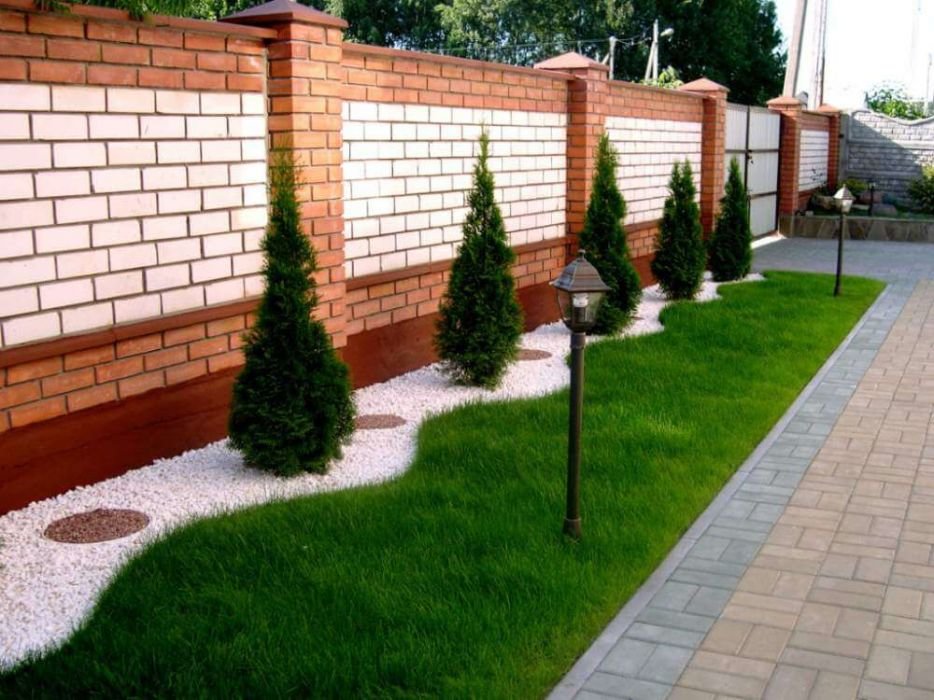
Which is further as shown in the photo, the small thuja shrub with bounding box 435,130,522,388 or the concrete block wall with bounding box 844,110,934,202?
the concrete block wall with bounding box 844,110,934,202

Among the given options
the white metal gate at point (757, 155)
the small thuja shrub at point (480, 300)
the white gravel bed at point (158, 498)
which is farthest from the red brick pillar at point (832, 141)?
the small thuja shrub at point (480, 300)

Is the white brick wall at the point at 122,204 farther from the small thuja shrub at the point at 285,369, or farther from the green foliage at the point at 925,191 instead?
the green foliage at the point at 925,191

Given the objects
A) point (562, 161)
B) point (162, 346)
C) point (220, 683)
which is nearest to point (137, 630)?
point (220, 683)

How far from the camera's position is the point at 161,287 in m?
6.31

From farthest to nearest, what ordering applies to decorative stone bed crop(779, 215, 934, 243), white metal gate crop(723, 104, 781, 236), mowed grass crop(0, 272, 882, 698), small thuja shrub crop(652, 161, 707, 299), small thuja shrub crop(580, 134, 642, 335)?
decorative stone bed crop(779, 215, 934, 243)
white metal gate crop(723, 104, 781, 236)
small thuja shrub crop(652, 161, 707, 299)
small thuja shrub crop(580, 134, 642, 335)
mowed grass crop(0, 272, 882, 698)

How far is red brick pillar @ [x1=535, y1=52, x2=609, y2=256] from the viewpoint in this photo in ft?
39.0

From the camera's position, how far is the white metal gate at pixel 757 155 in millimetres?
19031

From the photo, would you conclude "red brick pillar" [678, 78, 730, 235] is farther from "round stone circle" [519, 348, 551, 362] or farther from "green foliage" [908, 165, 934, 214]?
"green foliage" [908, 165, 934, 214]

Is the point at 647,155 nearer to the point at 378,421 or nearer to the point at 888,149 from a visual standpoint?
the point at 378,421

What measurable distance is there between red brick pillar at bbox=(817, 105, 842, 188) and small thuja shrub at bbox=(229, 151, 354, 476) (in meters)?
23.4

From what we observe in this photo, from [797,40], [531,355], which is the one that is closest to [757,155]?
[797,40]

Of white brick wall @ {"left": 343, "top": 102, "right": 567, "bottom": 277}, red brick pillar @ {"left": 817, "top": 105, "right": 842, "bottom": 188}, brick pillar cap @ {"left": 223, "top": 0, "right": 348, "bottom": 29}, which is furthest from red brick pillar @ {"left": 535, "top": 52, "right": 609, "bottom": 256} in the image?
red brick pillar @ {"left": 817, "top": 105, "right": 842, "bottom": 188}

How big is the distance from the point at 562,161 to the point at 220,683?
29.4ft

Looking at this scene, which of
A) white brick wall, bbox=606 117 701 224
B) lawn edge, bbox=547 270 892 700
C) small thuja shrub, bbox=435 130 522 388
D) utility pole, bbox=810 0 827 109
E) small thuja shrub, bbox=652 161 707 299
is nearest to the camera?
lawn edge, bbox=547 270 892 700
